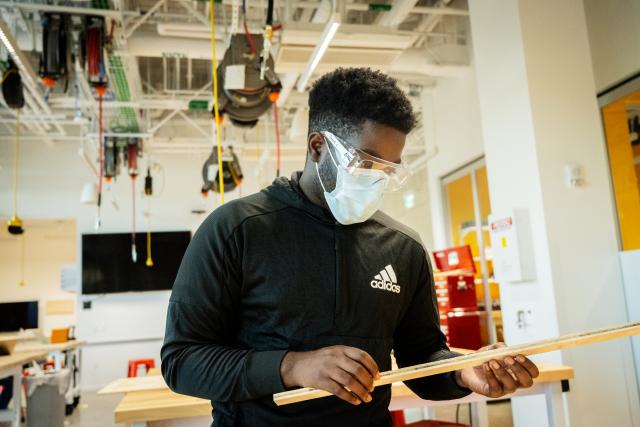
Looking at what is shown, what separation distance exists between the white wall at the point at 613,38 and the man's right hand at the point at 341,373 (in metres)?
3.46

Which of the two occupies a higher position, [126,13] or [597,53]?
[126,13]

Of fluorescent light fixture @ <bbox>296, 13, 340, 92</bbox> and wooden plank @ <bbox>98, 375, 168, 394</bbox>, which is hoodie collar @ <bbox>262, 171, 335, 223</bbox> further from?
fluorescent light fixture @ <bbox>296, 13, 340, 92</bbox>

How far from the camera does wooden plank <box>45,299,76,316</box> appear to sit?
33.0 feet

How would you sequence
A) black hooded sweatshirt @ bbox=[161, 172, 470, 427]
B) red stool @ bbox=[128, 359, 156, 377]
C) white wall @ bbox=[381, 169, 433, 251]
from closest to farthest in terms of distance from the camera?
black hooded sweatshirt @ bbox=[161, 172, 470, 427]
red stool @ bbox=[128, 359, 156, 377]
white wall @ bbox=[381, 169, 433, 251]

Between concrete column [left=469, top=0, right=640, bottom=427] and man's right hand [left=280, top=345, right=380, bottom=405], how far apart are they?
9.30 ft

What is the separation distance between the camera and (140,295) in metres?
8.22

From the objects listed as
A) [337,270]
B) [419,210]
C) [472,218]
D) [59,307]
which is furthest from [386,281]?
[59,307]

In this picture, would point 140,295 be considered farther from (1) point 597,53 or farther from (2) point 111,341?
(1) point 597,53

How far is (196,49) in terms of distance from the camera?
16.6 ft

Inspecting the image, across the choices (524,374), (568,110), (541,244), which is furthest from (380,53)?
(524,374)

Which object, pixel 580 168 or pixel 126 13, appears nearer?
pixel 580 168

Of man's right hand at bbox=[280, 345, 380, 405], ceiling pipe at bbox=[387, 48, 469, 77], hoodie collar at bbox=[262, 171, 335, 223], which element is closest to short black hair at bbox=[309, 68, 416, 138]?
hoodie collar at bbox=[262, 171, 335, 223]

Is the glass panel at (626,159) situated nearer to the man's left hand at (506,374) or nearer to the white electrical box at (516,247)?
the white electrical box at (516,247)

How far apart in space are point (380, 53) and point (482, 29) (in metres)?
0.80
